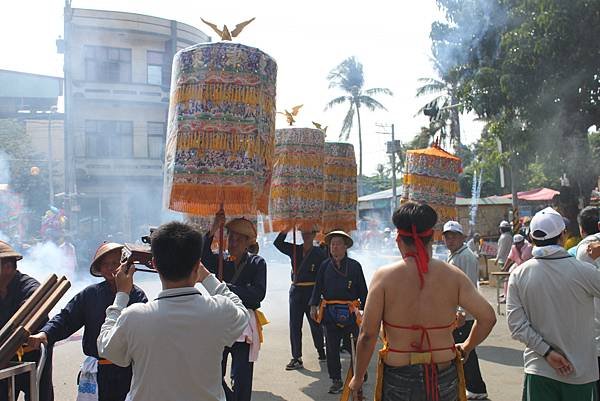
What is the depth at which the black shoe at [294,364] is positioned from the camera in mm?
7688

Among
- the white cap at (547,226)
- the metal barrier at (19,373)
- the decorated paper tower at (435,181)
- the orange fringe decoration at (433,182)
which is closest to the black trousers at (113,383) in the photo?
the metal barrier at (19,373)

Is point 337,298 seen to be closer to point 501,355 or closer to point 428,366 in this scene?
point 501,355

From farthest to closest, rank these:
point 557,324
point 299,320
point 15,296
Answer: point 299,320 < point 15,296 < point 557,324

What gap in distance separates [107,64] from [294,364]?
22.0 meters

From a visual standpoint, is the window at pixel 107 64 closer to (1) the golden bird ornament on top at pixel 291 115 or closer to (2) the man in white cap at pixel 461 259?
(1) the golden bird ornament on top at pixel 291 115

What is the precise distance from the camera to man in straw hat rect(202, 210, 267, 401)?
210 inches

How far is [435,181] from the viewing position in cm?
962

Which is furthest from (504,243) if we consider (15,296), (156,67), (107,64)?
(107,64)

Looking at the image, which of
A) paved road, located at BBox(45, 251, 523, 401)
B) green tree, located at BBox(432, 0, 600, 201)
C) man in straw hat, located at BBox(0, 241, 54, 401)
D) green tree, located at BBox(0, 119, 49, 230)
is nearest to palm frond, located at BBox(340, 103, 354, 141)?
green tree, located at BBox(0, 119, 49, 230)

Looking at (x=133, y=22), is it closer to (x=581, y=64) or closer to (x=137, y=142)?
(x=137, y=142)

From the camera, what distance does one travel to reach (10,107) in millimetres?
29359

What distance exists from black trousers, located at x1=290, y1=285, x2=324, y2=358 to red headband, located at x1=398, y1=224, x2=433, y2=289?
4.48 m

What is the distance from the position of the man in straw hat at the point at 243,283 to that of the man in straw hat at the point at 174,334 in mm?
2526

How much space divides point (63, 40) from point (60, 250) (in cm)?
1320
